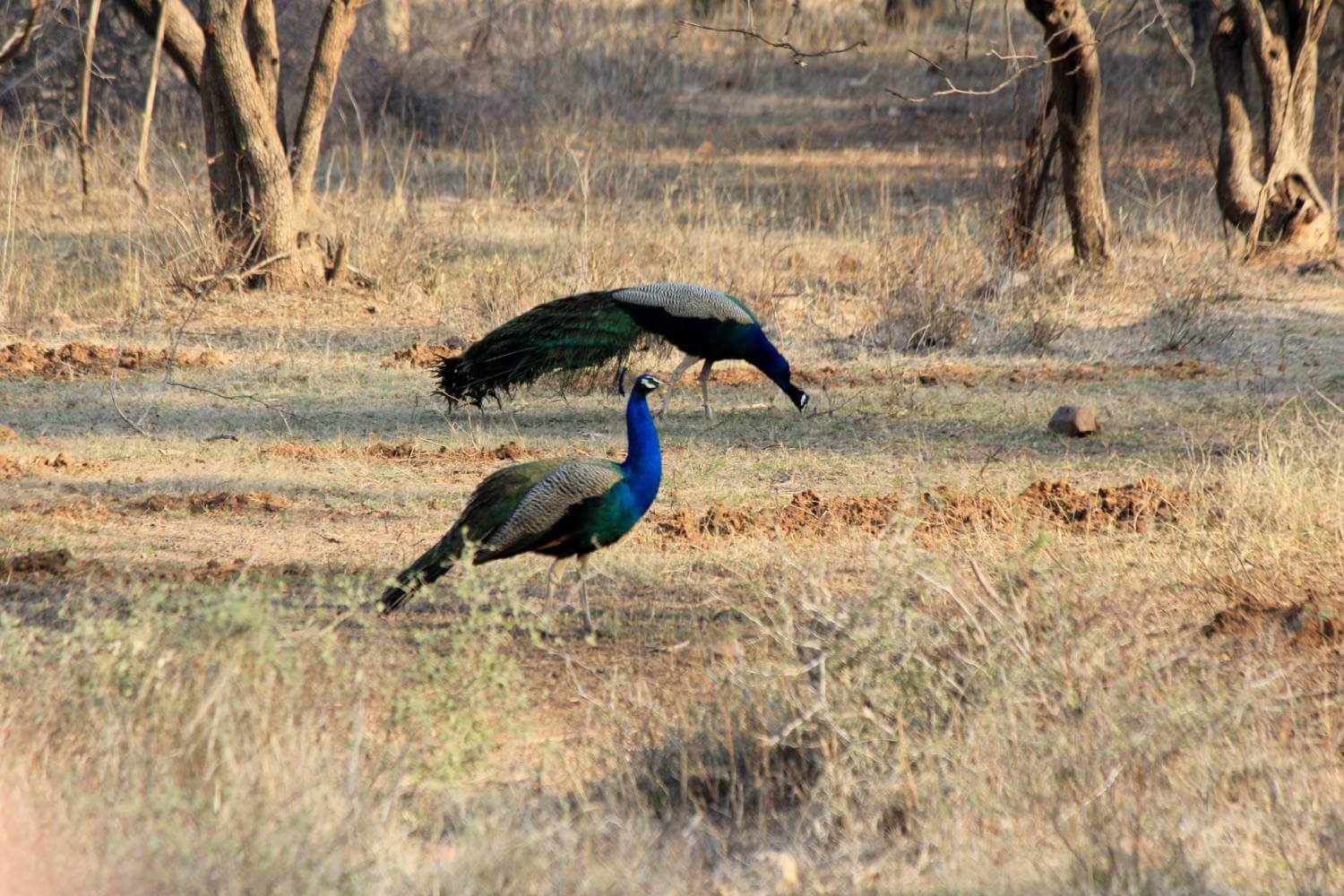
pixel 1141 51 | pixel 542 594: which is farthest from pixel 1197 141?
pixel 542 594

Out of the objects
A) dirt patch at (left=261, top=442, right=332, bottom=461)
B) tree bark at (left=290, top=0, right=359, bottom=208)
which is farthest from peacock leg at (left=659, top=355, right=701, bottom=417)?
tree bark at (left=290, top=0, right=359, bottom=208)

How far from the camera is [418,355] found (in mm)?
9047

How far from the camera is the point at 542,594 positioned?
5336mm

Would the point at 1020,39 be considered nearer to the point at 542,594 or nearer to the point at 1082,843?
the point at 542,594

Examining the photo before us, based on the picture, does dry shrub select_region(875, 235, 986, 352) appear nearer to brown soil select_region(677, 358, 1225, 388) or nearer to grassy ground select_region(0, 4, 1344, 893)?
grassy ground select_region(0, 4, 1344, 893)

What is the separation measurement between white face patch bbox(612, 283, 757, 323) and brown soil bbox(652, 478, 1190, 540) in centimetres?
167

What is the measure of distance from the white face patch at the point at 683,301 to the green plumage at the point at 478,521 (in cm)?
290

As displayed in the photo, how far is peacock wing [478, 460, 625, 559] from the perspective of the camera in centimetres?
448

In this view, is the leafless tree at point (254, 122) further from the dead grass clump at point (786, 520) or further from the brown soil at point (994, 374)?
the dead grass clump at point (786, 520)

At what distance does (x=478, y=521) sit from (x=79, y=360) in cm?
500

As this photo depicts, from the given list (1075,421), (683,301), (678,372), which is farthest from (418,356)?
(1075,421)

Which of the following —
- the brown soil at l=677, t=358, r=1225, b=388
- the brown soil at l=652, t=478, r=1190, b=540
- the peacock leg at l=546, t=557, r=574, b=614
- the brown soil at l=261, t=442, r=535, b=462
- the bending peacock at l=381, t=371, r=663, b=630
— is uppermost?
the brown soil at l=677, t=358, r=1225, b=388

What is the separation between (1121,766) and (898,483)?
9.94 feet

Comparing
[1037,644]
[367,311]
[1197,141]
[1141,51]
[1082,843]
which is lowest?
[1082,843]
